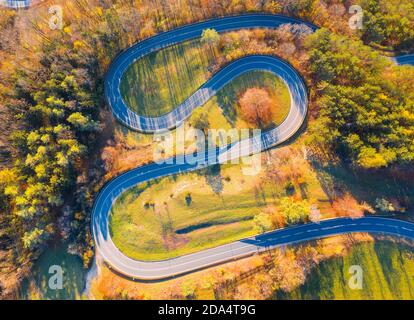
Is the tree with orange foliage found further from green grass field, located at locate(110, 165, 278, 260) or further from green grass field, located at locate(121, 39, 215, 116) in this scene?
green grass field, located at locate(110, 165, 278, 260)

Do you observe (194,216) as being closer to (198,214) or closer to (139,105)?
(198,214)

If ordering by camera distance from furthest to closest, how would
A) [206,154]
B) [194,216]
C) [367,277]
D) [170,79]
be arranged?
[170,79] < [206,154] < [194,216] < [367,277]

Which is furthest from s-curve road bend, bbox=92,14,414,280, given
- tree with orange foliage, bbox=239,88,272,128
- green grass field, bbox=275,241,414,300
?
green grass field, bbox=275,241,414,300

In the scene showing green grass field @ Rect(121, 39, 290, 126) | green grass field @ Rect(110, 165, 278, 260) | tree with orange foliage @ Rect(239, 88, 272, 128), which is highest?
green grass field @ Rect(121, 39, 290, 126)

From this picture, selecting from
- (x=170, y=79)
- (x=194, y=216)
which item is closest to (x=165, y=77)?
(x=170, y=79)

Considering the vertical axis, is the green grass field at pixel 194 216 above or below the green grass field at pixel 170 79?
below

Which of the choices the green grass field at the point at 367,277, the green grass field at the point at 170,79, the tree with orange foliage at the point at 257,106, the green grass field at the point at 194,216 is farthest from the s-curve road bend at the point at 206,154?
the green grass field at the point at 367,277

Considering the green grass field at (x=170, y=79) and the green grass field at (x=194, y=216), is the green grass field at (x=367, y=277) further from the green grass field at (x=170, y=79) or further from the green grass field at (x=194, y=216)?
the green grass field at (x=170, y=79)
